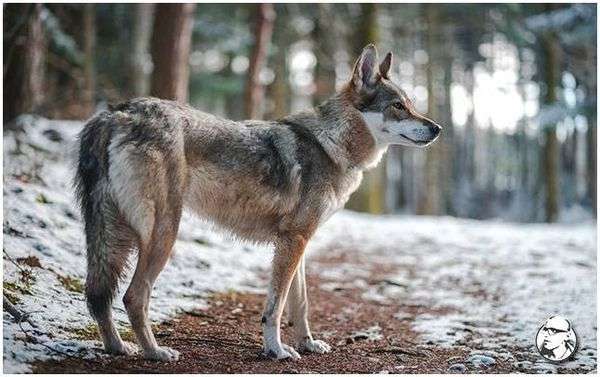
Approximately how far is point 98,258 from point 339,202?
6.09ft

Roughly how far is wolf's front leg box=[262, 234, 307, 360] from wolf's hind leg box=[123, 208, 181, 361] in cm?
69

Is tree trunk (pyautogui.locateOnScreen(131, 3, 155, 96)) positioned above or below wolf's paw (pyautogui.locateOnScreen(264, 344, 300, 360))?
above

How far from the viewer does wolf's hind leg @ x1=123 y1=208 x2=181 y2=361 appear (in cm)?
397

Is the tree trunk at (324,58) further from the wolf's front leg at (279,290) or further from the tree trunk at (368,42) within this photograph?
the wolf's front leg at (279,290)

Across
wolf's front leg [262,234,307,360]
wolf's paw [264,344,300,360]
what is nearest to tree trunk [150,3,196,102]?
wolf's front leg [262,234,307,360]

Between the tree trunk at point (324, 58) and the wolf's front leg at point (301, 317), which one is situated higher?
the tree trunk at point (324, 58)

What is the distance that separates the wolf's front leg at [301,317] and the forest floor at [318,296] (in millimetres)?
182

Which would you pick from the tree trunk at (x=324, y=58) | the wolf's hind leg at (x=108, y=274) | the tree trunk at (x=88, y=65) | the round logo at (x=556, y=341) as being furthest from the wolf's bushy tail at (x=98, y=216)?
the tree trunk at (x=324, y=58)

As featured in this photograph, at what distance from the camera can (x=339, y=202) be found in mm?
4777

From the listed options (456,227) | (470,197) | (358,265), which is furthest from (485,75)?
(358,265)

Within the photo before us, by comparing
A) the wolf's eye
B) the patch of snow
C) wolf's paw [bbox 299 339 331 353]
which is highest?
the wolf's eye

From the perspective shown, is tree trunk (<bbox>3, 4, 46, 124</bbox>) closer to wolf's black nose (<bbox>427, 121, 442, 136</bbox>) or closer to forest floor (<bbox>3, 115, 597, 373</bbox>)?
forest floor (<bbox>3, 115, 597, 373</bbox>)

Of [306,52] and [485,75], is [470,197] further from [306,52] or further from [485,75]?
[306,52]

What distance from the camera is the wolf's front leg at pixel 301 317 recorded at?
476 centimetres
